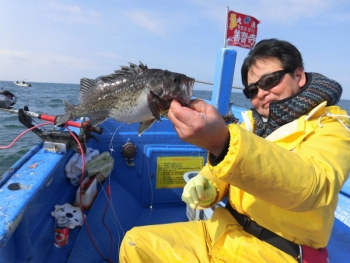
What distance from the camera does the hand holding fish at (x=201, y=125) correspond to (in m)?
1.23

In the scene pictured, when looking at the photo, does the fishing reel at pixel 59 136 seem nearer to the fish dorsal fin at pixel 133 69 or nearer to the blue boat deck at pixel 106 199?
the blue boat deck at pixel 106 199

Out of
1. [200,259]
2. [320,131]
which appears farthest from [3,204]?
[320,131]

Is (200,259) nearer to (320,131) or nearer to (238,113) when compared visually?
(320,131)

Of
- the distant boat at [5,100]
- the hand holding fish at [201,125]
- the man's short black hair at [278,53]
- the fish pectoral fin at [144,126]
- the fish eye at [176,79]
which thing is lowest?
the distant boat at [5,100]

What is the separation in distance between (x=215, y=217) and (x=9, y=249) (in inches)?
67.1

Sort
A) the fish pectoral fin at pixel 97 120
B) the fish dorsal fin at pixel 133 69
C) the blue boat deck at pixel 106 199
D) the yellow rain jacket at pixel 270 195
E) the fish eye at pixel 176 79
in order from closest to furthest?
1. the yellow rain jacket at pixel 270 195
2. the fish eye at pixel 176 79
3. the fish dorsal fin at pixel 133 69
4. the fish pectoral fin at pixel 97 120
5. the blue boat deck at pixel 106 199

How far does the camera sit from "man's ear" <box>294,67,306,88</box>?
2.02 meters

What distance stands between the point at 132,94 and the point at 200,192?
3.52 ft

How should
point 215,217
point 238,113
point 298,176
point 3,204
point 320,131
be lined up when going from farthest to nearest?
point 238,113 → point 215,217 → point 3,204 → point 320,131 → point 298,176

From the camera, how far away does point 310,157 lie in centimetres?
141

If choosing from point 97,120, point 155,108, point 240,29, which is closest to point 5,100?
point 97,120

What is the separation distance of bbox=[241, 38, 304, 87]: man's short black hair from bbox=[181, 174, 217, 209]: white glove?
3.50 feet

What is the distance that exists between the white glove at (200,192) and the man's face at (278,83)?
0.83 m

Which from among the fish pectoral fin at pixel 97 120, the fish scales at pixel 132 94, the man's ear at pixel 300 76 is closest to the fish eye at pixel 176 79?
the fish scales at pixel 132 94
